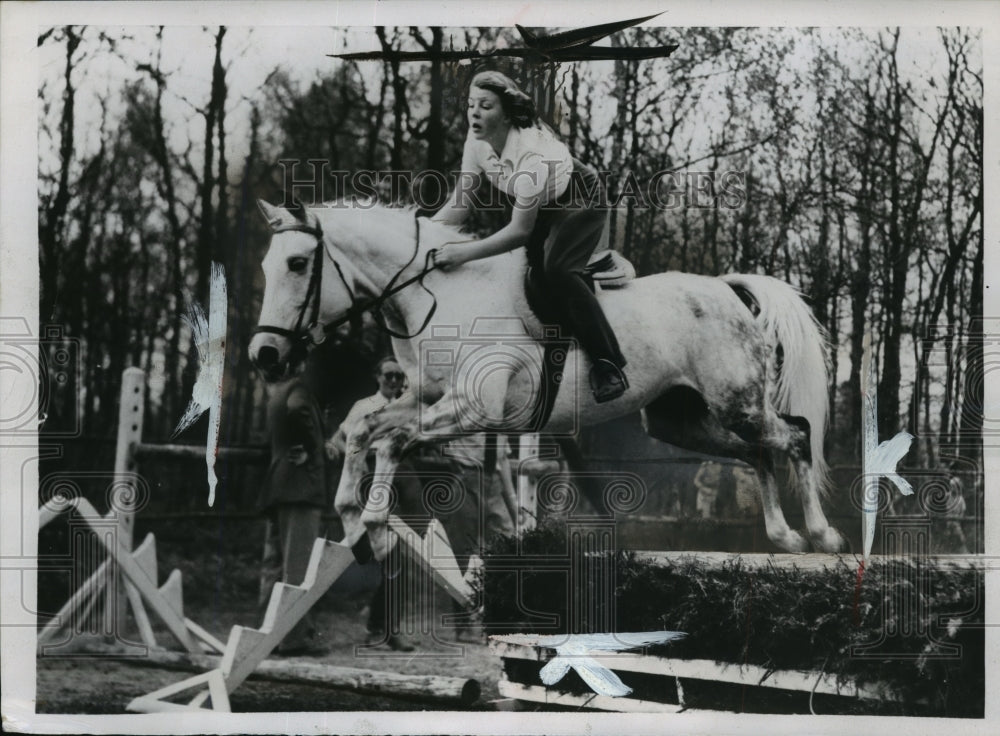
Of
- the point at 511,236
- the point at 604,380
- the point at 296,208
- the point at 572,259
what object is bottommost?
the point at 604,380

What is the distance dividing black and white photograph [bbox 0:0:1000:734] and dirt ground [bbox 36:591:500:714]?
0.02 m

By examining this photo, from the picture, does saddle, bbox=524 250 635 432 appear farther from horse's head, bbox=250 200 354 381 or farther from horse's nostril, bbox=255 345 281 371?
horse's nostril, bbox=255 345 281 371

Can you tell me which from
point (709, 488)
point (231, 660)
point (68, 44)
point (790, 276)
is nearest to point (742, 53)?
point (790, 276)

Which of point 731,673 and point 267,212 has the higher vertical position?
point 267,212

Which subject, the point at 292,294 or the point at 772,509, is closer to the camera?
the point at 292,294

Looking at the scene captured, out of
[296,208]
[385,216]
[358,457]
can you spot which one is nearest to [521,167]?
→ [385,216]

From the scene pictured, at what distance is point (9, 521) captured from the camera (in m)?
5.18

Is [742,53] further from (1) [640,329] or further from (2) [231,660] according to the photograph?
(2) [231,660]

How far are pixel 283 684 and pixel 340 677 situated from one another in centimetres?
27

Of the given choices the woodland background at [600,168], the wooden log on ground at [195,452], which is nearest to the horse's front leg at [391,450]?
the woodland background at [600,168]

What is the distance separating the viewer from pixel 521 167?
5195mm

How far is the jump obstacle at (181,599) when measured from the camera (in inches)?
203

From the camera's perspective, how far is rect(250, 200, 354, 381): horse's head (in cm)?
515

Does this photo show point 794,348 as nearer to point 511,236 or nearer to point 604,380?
point 604,380
